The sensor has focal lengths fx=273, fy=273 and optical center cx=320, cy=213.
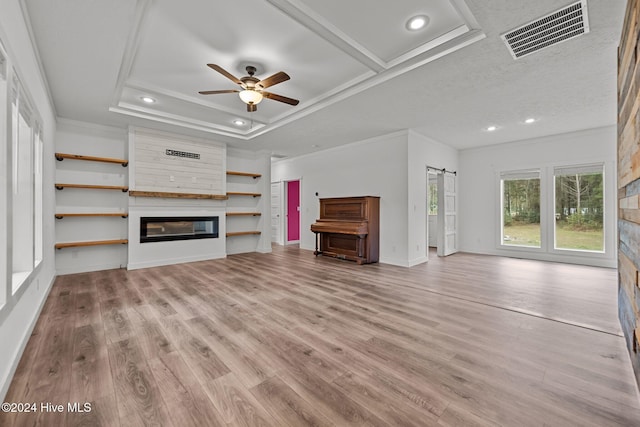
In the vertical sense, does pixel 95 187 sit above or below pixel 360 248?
above

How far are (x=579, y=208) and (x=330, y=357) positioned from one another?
6.25 metres

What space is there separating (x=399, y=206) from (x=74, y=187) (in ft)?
19.5

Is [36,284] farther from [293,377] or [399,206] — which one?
[399,206]

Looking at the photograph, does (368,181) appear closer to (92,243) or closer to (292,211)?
(292,211)

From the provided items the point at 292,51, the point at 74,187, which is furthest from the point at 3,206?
the point at 74,187

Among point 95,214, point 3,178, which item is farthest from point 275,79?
point 95,214

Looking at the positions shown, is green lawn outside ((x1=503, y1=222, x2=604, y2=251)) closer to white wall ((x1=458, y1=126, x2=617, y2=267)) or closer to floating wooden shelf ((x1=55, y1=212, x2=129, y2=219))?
white wall ((x1=458, y1=126, x2=617, y2=267))

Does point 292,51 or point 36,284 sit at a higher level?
point 292,51

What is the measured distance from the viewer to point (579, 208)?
5.45 meters

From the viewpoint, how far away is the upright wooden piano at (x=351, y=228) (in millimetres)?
5555

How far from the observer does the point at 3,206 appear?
5.62 feet

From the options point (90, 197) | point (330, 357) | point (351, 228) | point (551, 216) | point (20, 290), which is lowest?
point (330, 357)

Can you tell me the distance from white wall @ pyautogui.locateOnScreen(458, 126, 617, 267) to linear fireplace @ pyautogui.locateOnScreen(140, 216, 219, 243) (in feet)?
20.5

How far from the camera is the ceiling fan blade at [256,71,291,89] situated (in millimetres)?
2948
